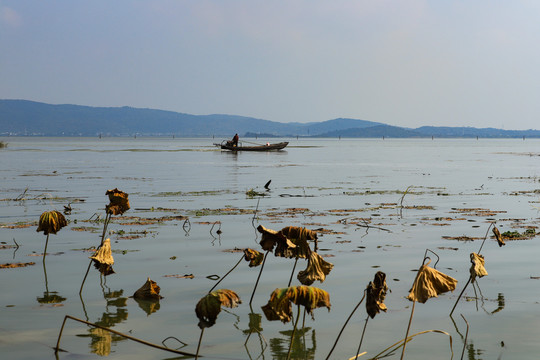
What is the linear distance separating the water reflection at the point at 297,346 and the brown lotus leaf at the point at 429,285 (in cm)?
221

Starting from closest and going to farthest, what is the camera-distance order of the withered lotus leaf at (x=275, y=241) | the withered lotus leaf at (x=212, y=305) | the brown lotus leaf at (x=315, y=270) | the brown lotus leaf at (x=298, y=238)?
the withered lotus leaf at (x=212, y=305) → the brown lotus leaf at (x=315, y=270) → the withered lotus leaf at (x=275, y=241) → the brown lotus leaf at (x=298, y=238)

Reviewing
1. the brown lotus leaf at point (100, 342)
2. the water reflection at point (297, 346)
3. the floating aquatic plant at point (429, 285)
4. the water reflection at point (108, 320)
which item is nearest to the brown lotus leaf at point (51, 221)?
the water reflection at point (108, 320)

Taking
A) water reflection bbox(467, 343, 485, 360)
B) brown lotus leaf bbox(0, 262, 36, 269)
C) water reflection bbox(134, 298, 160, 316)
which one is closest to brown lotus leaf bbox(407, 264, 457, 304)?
water reflection bbox(467, 343, 485, 360)

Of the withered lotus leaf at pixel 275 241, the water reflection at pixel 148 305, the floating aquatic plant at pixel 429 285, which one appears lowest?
the water reflection at pixel 148 305

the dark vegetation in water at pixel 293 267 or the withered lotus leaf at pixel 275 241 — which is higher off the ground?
the withered lotus leaf at pixel 275 241

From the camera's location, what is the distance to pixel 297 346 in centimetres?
708

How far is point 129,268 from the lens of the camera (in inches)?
444

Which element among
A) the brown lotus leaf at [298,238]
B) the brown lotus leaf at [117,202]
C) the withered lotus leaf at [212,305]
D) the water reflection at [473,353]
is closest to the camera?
the withered lotus leaf at [212,305]

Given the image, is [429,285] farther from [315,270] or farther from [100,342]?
[100,342]

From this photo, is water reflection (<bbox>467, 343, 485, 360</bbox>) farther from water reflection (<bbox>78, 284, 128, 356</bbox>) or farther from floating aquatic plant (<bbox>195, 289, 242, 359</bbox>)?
water reflection (<bbox>78, 284, 128, 356</bbox>)

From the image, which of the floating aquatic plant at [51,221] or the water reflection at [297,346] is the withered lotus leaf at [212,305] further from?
the floating aquatic plant at [51,221]

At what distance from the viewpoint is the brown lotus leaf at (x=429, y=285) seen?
15.9 ft

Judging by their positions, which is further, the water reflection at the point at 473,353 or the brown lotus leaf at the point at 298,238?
the water reflection at the point at 473,353

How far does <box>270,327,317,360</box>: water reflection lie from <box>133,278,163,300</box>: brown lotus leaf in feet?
7.29
